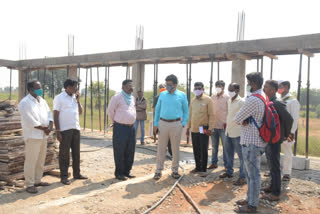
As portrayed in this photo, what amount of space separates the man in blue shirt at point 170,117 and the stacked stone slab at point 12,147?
7.17 feet

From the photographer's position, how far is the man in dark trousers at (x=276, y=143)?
4676 millimetres

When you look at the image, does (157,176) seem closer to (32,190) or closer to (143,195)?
(143,195)

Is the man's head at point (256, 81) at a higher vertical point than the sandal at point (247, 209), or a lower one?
higher

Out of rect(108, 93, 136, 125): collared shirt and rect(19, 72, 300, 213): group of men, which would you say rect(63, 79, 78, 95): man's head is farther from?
rect(108, 93, 136, 125): collared shirt

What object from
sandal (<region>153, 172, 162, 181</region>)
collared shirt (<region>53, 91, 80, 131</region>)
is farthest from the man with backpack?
collared shirt (<region>53, 91, 80, 131</region>)

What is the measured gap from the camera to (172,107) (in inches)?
223

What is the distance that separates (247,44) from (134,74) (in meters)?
4.81

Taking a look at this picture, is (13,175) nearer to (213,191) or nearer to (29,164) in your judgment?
(29,164)

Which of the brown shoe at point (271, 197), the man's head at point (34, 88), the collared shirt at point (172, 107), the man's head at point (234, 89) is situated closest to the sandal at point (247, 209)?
the brown shoe at point (271, 197)

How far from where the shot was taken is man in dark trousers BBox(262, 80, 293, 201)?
4.68 meters

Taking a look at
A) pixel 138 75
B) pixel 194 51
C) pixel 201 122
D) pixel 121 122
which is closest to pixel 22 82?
pixel 138 75

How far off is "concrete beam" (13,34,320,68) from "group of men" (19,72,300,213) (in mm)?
2025

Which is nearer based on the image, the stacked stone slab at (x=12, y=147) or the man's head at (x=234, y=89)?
the stacked stone slab at (x=12, y=147)

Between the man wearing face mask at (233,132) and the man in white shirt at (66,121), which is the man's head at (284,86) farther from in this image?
the man in white shirt at (66,121)
